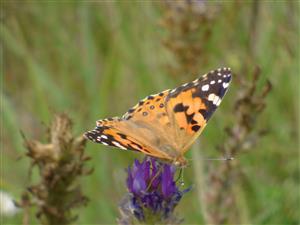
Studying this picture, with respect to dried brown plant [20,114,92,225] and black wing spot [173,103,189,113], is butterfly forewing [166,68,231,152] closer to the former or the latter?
black wing spot [173,103,189,113]

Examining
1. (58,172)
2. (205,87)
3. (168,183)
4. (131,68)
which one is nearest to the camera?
(168,183)

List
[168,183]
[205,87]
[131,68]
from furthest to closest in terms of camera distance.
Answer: [131,68], [205,87], [168,183]

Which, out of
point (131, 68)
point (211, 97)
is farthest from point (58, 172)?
point (131, 68)

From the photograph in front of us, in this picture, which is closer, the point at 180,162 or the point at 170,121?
the point at 180,162

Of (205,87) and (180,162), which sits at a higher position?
(205,87)

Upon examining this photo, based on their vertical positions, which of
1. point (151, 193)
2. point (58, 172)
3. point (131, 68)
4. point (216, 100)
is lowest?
point (151, 193)

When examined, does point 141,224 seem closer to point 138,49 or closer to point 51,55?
point 138,49

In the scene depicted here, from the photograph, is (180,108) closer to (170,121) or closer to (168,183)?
(170,121)

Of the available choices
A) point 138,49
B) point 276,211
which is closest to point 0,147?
point 138,49
